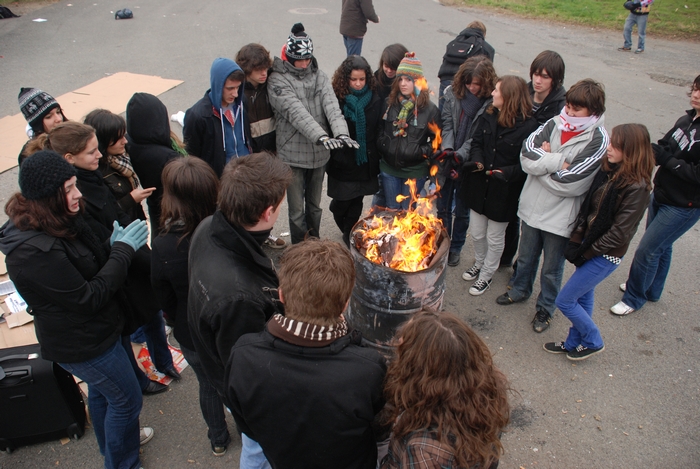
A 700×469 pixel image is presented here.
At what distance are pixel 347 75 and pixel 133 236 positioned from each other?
261 cm

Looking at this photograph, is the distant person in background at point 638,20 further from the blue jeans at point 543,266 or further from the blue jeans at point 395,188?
the blue jeans at point 543,266

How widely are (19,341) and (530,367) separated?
3.99 metres

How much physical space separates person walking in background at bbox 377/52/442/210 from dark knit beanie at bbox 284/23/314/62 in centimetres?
84

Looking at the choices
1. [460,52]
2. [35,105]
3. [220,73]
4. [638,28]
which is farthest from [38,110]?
[638,28]

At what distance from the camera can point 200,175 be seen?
8.38 ft

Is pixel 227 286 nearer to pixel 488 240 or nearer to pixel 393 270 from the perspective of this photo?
pixel 393 270

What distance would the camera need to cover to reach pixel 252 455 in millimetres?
2539

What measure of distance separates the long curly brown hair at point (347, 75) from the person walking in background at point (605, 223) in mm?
2201

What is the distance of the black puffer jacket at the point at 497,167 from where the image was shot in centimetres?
392

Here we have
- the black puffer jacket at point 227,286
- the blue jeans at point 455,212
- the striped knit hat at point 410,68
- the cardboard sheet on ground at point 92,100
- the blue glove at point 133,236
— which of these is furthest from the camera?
the cardboard sheet on ground at point 92,100

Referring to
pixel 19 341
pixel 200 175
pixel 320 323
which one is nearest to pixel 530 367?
pixel 320 323

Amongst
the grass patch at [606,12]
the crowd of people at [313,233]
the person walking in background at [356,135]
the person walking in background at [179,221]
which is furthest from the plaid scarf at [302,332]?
the grass patch at [606,12]

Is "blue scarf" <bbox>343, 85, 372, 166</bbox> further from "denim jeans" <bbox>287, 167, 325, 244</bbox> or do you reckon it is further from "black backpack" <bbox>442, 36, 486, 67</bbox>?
"black backpack" <bbox>442, 36, 486, 67</bbox>

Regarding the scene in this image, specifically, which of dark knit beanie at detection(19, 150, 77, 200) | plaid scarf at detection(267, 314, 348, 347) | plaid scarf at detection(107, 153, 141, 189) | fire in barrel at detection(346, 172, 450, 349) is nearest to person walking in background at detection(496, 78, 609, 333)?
fire in barrel at detection(346, 172, 450, 349)
